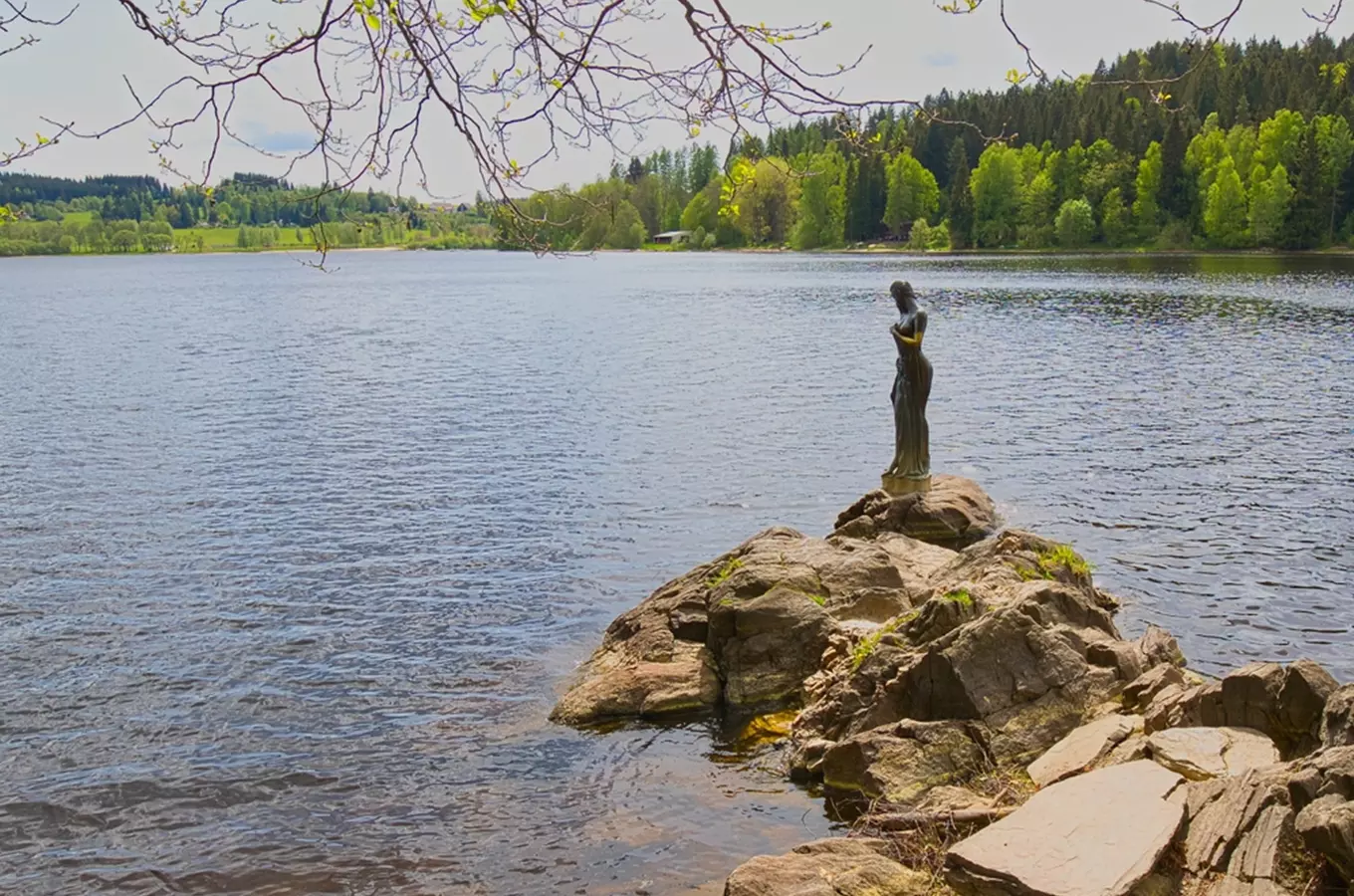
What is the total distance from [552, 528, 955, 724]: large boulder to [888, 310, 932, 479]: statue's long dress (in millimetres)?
5060

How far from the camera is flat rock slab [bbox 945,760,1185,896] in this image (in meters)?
7.13

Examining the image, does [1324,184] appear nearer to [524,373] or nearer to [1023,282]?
[1023,282]

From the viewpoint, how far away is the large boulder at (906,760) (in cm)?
991

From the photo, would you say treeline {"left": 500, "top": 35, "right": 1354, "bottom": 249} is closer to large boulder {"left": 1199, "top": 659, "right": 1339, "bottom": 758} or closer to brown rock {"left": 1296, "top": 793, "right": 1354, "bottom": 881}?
large boulder {"left": 1199, "top": 659, "right": 1339, "bottom": 758}

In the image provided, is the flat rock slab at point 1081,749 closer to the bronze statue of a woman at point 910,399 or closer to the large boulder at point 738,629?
the large boulder at point 738,629

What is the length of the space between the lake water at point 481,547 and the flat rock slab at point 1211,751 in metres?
2.91

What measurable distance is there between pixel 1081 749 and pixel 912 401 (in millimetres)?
10803

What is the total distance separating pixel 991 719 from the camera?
10453 millimetres

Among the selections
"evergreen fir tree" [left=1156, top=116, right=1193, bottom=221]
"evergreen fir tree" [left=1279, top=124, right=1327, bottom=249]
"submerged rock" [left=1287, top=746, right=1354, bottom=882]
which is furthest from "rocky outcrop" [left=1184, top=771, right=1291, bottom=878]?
"evergreen fir tree" [left=1156, top=116, right=1193, bottom=221]

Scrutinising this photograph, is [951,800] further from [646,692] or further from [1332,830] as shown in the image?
[646,692]

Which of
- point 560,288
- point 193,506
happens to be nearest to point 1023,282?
point 560,288

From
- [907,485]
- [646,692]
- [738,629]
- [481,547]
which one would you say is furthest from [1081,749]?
[481,547]

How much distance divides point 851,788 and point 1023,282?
3206 inches

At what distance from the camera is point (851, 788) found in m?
10.5
